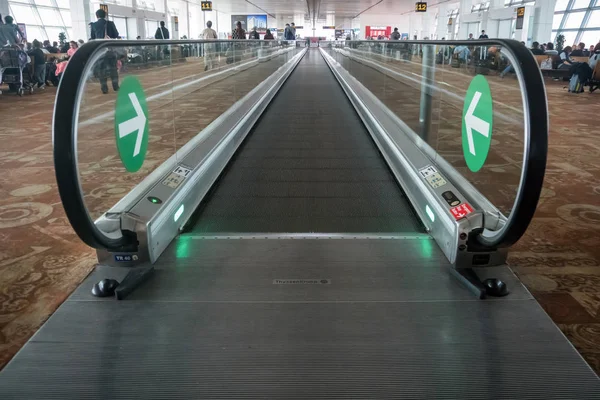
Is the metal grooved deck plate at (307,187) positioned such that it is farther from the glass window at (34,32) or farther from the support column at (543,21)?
the glass window at (34,32)

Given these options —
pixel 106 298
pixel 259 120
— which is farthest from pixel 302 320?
pixel 259 120

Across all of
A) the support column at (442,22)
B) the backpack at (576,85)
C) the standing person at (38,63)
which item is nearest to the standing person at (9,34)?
the standing person at (38,63)

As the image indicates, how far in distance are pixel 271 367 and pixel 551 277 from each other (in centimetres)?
200

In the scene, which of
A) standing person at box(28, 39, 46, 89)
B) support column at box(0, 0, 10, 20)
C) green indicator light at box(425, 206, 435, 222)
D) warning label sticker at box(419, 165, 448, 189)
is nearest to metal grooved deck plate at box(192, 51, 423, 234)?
green indicator light at box(425, 206, 435, 222)

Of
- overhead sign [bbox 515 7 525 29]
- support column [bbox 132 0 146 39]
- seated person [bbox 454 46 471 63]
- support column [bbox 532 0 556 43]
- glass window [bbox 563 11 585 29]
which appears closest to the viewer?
seated person [bbox 454 46 471 63]

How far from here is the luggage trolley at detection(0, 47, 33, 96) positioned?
12.8 meters

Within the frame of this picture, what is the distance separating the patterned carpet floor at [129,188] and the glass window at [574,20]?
23.7 meters

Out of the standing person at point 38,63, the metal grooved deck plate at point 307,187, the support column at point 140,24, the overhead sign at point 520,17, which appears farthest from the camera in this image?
the support column at point 140,24

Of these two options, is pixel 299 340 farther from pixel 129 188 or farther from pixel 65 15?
pixel 65 15

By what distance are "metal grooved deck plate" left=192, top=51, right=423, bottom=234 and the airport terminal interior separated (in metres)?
0.03

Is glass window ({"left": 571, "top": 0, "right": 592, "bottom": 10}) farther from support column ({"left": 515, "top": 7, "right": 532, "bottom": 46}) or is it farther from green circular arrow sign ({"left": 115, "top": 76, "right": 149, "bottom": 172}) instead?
green circular arrow sign ({"left": 115, "top": 76, "right": 149, "bottom": 172})

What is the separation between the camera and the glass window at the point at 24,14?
2475cm

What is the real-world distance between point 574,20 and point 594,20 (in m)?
1.74

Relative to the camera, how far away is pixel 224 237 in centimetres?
351
